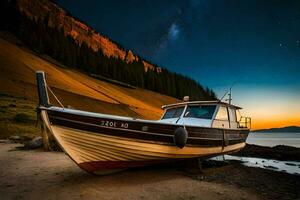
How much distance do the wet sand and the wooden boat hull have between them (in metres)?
0.87

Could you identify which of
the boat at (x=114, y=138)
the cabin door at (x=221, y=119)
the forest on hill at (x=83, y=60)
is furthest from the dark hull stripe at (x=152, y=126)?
the forest on hill at (x=83, y=60)

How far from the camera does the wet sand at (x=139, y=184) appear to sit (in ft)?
33.9

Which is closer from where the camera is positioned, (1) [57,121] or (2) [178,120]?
(1) [57,121]

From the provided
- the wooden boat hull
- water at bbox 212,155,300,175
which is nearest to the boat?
the wooden boat hull

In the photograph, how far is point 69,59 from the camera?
114688 millimetres

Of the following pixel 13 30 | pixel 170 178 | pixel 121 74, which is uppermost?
pixel 13 30

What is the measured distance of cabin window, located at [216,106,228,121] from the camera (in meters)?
16.9

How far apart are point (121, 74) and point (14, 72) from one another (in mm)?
68625

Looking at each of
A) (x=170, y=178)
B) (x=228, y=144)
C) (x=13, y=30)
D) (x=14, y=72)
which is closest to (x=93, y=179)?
(x=170, y=178)

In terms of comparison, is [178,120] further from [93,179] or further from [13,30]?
[13,30]

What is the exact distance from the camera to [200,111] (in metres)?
16.8

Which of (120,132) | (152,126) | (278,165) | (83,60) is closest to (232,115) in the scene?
(152,126)

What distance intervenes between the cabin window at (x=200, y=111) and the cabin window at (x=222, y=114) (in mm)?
516

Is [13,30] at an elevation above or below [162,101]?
above
